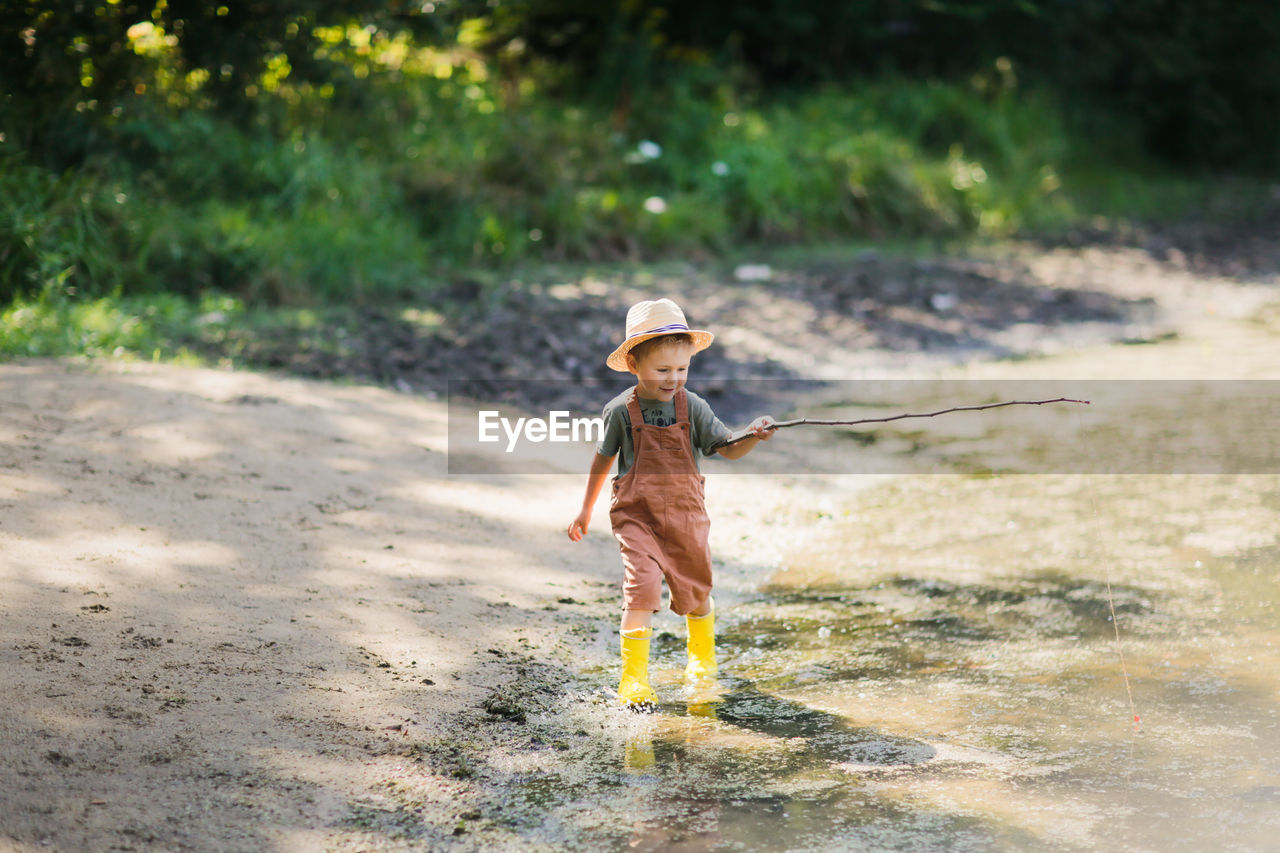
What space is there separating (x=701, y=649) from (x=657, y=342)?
44.3 inches

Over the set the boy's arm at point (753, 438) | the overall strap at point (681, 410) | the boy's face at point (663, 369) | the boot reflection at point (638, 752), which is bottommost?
the boot reflection at point (638, 752)

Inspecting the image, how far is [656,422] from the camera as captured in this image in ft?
13.8

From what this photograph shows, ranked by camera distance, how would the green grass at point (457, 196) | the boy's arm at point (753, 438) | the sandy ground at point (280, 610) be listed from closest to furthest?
1. the sandy ground at point (280, 610)
2. the boy's arm at point (753, 438)
3. the green grass at point (457, 196)

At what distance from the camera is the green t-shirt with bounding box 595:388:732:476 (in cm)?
420

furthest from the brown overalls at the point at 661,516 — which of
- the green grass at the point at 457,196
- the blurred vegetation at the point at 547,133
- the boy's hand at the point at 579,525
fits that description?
the blurred vegetation at the point at 547,133

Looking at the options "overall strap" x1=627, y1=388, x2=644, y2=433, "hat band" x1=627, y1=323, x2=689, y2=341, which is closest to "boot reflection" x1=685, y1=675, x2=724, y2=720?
"overall strap" x1=627, y1=388, x2=644, y2=433

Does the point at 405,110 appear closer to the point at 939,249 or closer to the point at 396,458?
the point at 939,249

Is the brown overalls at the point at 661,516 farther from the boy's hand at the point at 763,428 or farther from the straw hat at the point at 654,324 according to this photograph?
the boy's hand at the point at 763,428

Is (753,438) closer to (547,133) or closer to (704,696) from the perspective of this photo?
(704,696)

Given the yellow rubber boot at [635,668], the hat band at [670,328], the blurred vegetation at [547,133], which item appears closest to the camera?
the hat band at [670,328]

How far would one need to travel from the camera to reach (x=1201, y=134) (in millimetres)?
22000

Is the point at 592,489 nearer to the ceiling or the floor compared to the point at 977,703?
nearer to the ceiling

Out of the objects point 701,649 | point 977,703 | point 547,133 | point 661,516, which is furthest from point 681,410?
point 547,133

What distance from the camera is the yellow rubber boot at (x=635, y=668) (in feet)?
13.5
